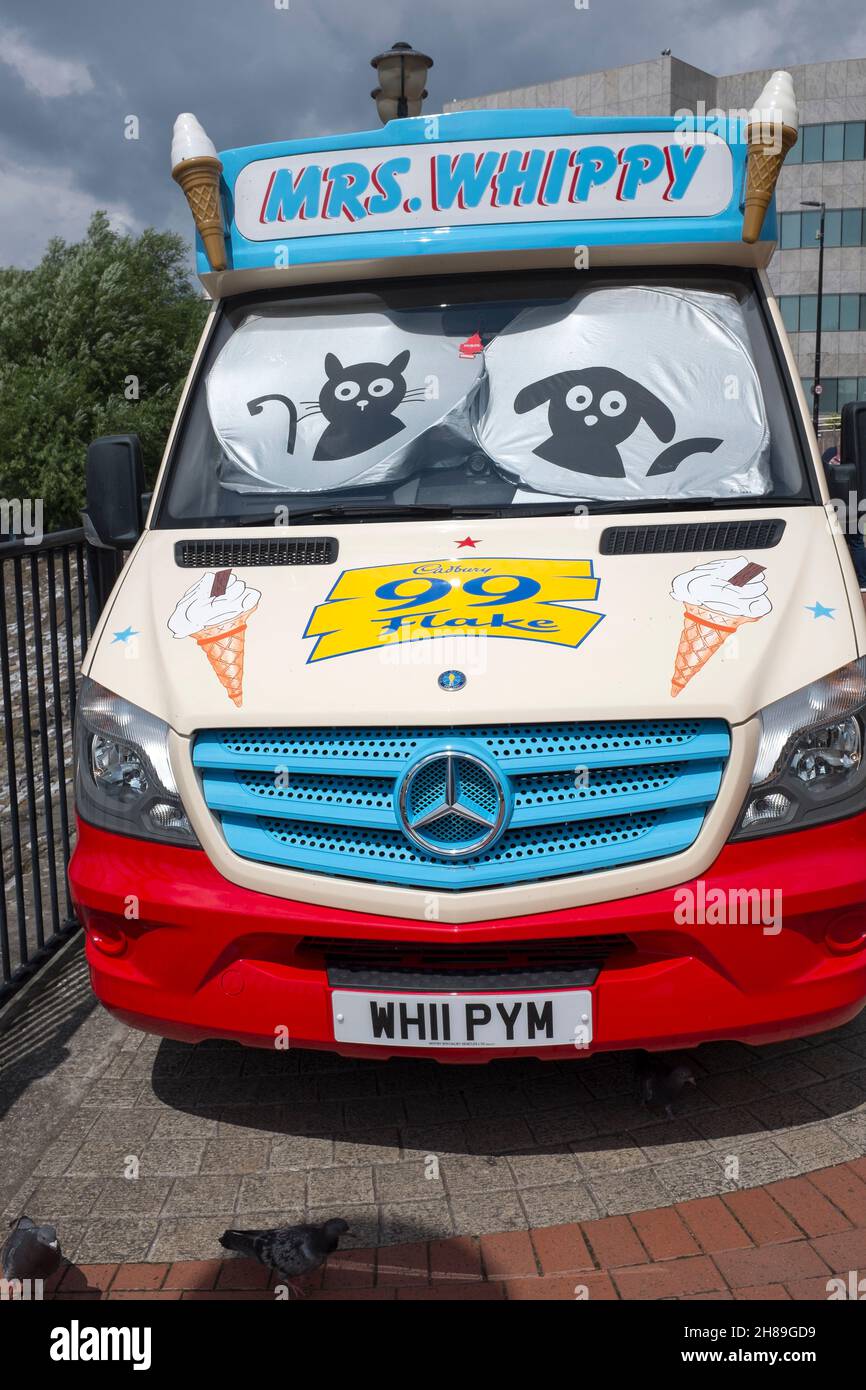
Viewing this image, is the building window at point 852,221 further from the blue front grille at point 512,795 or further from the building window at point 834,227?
the blue front grille at point 512,795

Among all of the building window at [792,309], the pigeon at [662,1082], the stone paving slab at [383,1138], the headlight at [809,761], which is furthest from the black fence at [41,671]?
the building window at [792,309]

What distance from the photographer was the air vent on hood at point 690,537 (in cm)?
362

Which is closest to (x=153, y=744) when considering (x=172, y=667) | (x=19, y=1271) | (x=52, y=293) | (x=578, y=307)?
(x=172, y=667)

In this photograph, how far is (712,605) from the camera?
11.0ft

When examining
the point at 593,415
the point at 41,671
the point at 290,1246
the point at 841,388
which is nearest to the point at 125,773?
the point at 290,1246

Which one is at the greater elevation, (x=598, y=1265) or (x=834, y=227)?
(x=834, y=227)

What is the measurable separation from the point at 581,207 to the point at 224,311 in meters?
1.29

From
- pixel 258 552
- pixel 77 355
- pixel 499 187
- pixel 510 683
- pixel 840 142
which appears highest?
pixel 840 142

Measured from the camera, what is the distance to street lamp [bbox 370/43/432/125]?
25.9ft

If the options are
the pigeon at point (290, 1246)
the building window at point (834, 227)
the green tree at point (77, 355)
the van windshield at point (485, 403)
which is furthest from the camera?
the building window at point (834, 227)

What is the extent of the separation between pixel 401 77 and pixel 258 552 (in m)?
5.42

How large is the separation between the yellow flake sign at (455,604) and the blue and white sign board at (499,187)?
4.31 ft

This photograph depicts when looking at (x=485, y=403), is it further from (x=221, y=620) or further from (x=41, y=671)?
(x=41, y=671)
